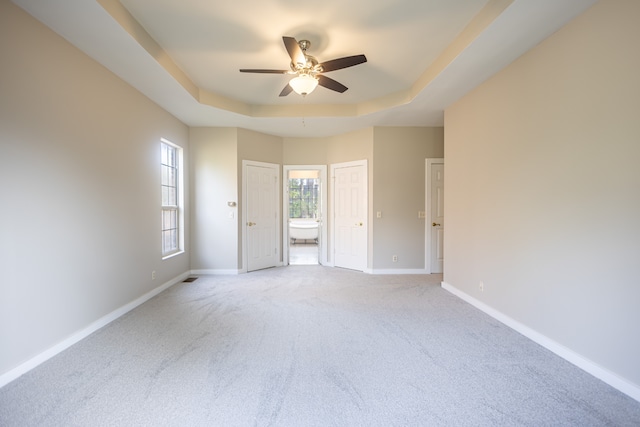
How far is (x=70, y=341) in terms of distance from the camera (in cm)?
242

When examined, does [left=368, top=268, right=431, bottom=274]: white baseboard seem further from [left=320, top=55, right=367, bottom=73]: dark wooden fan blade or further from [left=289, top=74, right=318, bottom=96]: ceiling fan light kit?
[left=320, top=55, right=367, bottom=73]: dark wooden fan blade

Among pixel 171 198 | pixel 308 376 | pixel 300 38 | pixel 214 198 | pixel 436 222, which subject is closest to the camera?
pixel 308 376

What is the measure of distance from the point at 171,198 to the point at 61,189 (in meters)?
2.19

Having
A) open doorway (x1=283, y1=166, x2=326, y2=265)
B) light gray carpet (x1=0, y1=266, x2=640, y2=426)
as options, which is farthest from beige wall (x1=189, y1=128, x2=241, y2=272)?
open doorway (x1=283, y1=166, x2=326, y2=265)

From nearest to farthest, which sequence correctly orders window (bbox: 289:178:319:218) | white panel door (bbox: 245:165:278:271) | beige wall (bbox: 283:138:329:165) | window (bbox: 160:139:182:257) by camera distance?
window (bbox: 160:139:182:257) → white panel door (bbox: 245:165:278:271) → beige wall (bbox: 283:138:329:165) → window (bbox: 289:178:319:218)

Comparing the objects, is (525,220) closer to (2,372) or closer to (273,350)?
(273,350)

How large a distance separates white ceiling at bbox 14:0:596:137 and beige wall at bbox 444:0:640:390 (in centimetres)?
30

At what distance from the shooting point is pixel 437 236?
5016 millimetres

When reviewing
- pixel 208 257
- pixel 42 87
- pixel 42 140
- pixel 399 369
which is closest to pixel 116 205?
pixel 42 140

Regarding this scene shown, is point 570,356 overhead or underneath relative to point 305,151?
underneath

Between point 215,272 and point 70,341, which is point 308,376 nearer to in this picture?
point 70,341

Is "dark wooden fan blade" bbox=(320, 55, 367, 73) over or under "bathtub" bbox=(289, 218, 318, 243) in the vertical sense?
over

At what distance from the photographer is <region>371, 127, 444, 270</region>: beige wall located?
4965 millimetres

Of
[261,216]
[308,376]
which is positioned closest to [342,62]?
[308,376]
